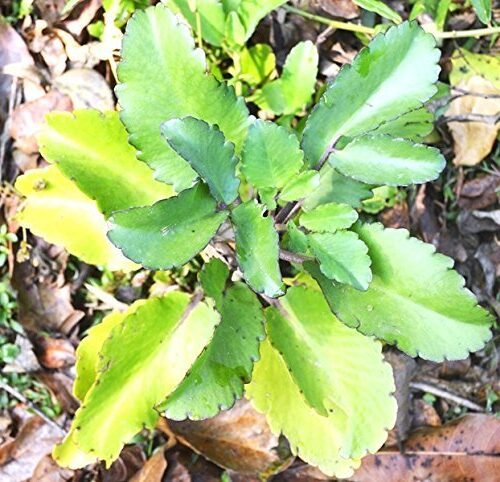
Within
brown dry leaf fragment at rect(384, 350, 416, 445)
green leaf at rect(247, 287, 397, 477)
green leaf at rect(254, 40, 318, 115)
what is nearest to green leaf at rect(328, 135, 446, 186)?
green leaf at rect(247, 287, 397, 477)

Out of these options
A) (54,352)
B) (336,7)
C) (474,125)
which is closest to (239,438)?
(54,352)

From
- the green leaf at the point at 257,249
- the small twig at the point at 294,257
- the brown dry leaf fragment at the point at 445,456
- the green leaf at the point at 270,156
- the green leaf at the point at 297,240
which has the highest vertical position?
the green leaf at the point at 270,156

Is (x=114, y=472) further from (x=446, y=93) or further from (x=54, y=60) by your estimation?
(x=446, y=93)

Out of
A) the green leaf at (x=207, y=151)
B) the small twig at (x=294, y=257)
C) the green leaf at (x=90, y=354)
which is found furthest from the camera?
the green leaf at (x=90, y=354)

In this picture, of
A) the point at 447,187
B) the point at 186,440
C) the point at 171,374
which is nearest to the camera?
the point at 171,374

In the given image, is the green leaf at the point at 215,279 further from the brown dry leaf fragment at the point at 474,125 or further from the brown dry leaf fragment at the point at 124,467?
the brown dry leaf fragment at the point at 474,125

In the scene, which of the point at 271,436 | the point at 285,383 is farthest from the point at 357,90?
the point at 271,436

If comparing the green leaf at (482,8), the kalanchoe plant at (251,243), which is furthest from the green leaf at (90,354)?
the green leaf at (482,8)

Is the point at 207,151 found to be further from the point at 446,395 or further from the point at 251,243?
the point at 446,395
